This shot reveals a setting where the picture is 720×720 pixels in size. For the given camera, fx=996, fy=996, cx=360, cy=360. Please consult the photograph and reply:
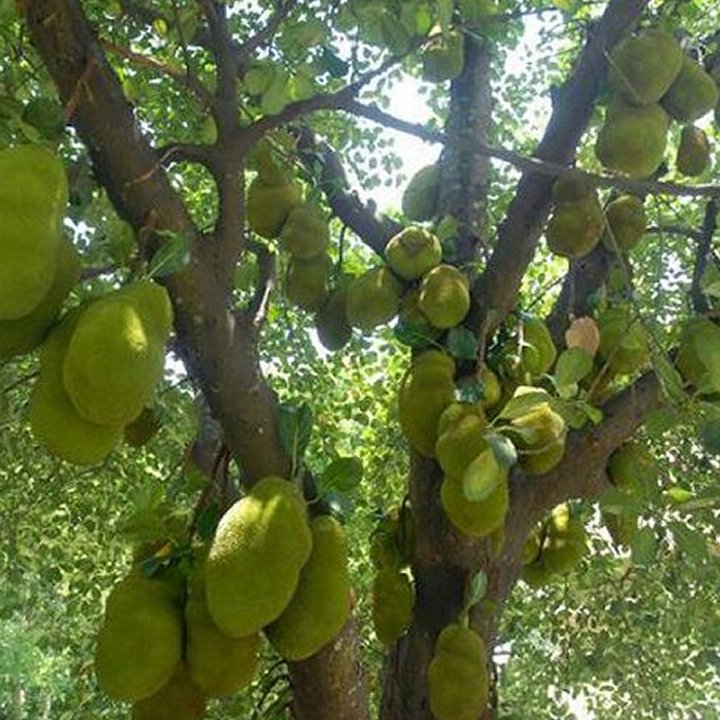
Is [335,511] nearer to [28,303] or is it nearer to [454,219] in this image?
[28,303]

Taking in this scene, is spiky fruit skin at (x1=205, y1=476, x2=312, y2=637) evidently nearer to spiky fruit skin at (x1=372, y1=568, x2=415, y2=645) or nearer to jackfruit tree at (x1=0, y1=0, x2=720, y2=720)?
jackfruit tree at (x1=0, y1=0, x2=720, y2=720)

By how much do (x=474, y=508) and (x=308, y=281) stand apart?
2.47 feet

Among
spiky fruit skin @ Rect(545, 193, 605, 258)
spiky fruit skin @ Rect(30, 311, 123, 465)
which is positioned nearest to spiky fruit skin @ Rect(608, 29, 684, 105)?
spiky fruit skin @ Rect(545, 193, 605, 258)

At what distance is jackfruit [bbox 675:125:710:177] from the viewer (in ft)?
6.62

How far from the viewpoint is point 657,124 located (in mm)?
1773

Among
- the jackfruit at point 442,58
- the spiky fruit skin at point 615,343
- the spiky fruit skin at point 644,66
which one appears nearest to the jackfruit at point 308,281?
the jackfruit at point 442,58

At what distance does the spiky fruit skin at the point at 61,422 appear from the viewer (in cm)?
119

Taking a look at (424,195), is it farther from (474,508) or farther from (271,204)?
(474,508)

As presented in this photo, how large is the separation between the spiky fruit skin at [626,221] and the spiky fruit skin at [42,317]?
1221 mm

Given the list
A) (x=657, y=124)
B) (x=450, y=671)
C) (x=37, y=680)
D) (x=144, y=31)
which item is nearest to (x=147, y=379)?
(x=450, y=671)

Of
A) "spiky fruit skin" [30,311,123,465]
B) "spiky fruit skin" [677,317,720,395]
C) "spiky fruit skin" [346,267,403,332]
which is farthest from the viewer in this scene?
"spiky fruit skin" [346,267,403,332]

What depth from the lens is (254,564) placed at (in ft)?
4.09

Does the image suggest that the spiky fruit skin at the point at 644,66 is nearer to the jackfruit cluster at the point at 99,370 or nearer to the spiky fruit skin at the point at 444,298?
the spiky fruit skin at the point at 444,298

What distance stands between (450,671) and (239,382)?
631 millimetres
